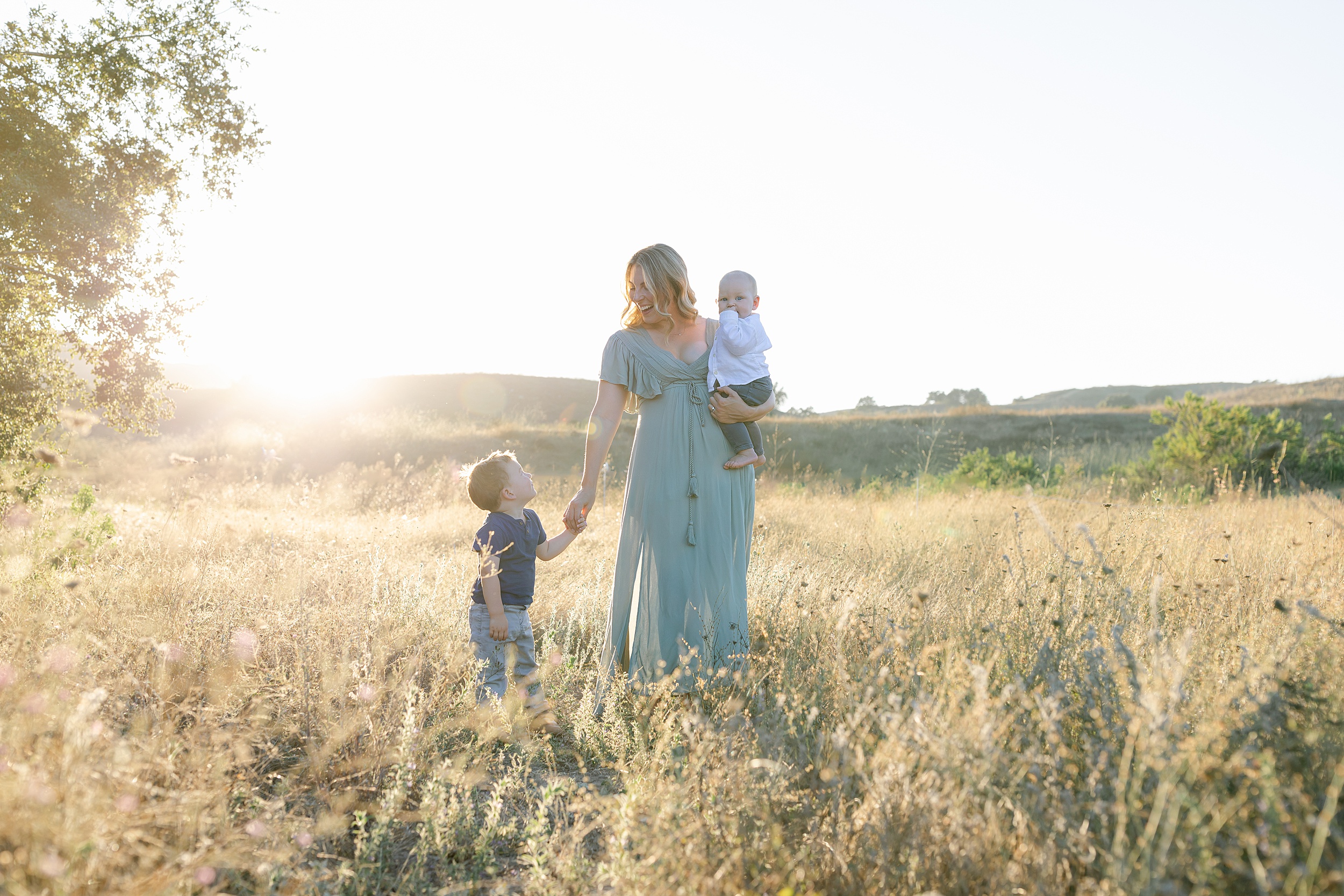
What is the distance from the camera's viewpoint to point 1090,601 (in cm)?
309

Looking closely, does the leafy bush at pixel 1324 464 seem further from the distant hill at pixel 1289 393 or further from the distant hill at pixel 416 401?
the distant hill at pixel 416 401

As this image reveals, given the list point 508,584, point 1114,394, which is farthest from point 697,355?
point 1114,394

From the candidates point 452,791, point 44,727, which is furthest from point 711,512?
point 44,727

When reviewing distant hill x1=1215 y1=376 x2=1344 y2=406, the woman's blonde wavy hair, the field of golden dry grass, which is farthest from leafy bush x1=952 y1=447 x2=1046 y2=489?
distant hill x1=1215 y1=376 x2=1344 y2=406

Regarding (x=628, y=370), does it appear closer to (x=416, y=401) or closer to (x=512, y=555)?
(x=512, y=555)

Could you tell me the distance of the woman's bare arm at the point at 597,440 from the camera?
11.0 ft

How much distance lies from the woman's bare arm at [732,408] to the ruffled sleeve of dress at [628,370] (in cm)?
27

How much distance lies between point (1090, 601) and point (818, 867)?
1.91m

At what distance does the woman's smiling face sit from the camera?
11.1 feet

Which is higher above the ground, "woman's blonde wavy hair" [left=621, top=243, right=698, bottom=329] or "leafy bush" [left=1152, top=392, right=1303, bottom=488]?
"woman's blonde wavy hair" [left=621, top=243, right=698, bottom=329]

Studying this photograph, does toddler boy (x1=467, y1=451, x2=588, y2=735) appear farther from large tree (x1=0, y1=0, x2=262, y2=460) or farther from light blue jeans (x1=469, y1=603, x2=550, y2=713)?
large tree (x1=0, y1=0, x2=262, y2=460)

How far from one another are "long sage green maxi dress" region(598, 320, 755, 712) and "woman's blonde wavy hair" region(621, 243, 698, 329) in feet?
0.68

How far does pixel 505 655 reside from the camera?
3432 millimetres

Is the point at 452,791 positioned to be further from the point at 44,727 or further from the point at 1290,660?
the point at 1290,660
